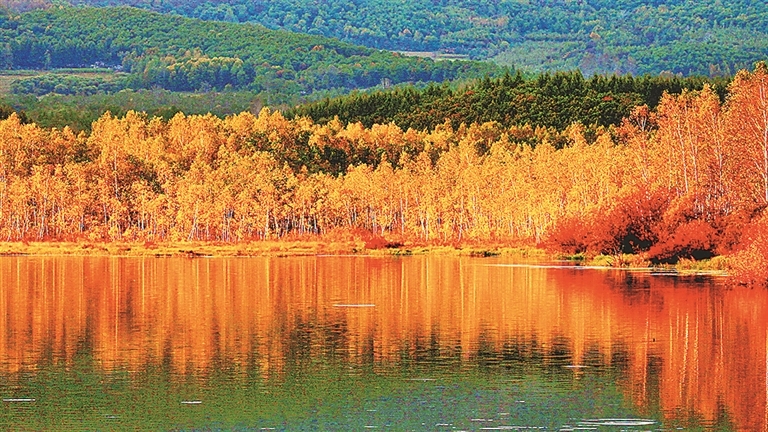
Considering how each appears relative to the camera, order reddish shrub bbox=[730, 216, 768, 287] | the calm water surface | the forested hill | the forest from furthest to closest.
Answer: the forested hill < the forest < reddish shrub bbox=[730, 216, 768, 287] < the calm water surface

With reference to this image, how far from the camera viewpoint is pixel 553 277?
182ft

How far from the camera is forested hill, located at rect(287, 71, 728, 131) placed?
529 ft

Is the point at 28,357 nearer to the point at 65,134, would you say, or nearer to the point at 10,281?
the point at 10,281

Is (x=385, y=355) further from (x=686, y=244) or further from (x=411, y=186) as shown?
(x=411, y=186)

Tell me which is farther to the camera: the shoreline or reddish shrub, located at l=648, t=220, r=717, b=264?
the shoreline

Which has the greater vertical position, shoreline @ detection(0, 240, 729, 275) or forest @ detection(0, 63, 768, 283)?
forest @ detection(0, 63, 768, 283)

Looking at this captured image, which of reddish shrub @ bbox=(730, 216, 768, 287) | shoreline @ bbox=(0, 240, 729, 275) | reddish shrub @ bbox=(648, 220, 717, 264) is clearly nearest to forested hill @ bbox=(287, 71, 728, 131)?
shoreline @ bbox=(0, 240, 729, 275)

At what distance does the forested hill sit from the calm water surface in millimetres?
109968

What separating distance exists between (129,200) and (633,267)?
51.9m

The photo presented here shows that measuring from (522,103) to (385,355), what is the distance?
455 ft

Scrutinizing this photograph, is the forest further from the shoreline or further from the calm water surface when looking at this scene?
the calm water surface

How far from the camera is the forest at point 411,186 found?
204ft

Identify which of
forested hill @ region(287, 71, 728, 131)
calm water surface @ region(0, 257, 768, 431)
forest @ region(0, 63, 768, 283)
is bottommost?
calm water surface @ region(0, 257, 768, 431)

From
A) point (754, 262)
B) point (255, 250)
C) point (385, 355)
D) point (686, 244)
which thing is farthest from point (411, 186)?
point (385, 355)
